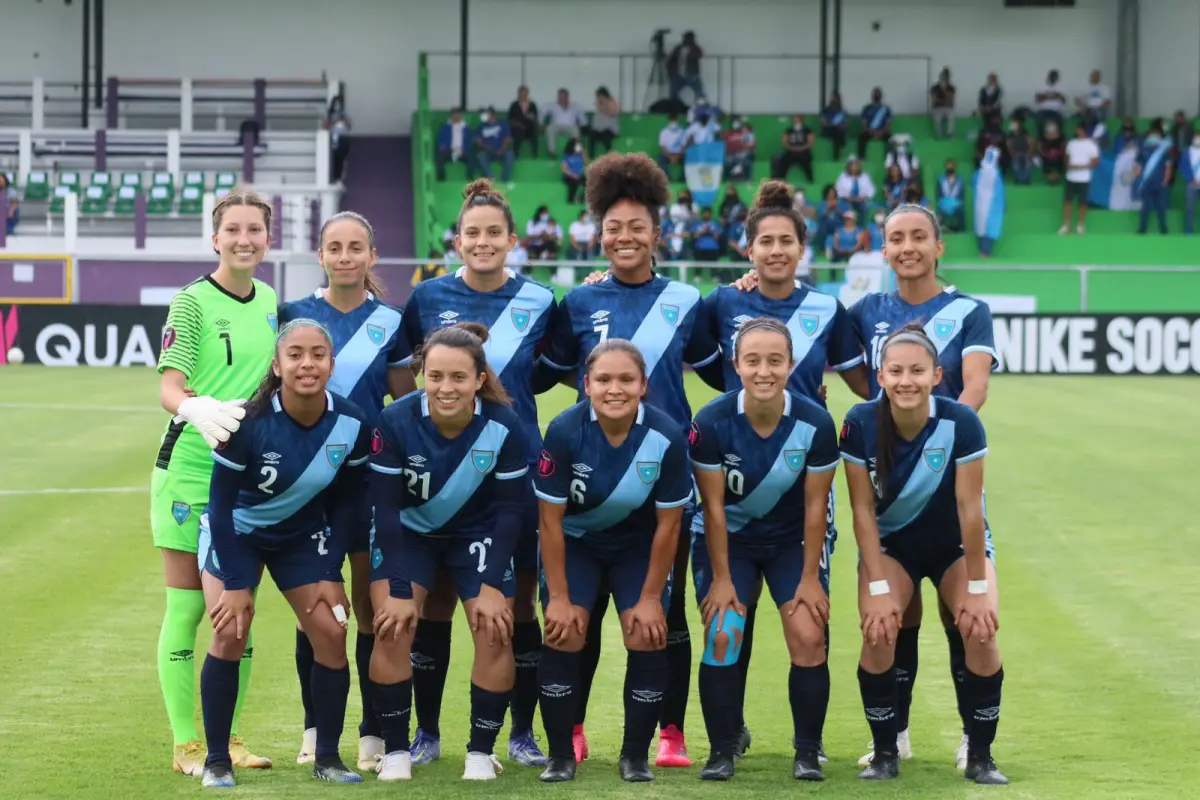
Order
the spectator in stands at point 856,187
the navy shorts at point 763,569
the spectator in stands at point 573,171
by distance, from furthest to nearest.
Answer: the spectator in stands at point 573,171 → the spectator in stands at point 856,187 → the navy shorts at point 763,569

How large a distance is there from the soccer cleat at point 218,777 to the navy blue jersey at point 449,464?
1.08m

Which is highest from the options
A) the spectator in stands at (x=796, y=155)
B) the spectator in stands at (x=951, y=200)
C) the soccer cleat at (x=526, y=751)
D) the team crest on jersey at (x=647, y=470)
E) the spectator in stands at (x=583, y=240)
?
the spectator in stands at (x=796, y=155)

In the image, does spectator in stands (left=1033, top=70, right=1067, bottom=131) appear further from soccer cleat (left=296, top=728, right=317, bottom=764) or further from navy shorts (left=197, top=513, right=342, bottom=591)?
navy shorts (left=197, top=513, right=342, bottom=591)

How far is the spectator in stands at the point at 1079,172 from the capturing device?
32.2m

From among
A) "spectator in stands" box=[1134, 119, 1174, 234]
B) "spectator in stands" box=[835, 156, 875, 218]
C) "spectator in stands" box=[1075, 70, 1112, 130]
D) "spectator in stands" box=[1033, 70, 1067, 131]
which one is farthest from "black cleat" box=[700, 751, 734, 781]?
"spectator in stands" box=[1075, 70, 1112, 130]

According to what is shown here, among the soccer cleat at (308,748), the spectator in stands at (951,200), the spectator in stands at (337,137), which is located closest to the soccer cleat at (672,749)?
the soccer cleat at (308,748)

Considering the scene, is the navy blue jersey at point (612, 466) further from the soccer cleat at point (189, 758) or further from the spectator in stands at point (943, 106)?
the spectator in stands at point (943, 106)

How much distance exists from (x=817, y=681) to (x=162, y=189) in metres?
29.1

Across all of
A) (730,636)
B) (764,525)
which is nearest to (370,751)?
(730,636)

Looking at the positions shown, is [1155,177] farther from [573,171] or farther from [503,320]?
[503,320]

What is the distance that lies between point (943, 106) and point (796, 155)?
170 inches

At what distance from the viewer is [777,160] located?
32.8m

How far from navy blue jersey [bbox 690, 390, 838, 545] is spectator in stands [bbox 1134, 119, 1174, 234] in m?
27.7

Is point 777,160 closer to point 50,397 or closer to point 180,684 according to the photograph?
point 50,397
